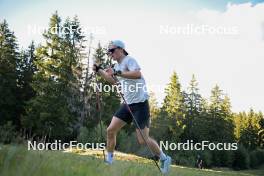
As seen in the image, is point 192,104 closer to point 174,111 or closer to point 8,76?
point 174,111

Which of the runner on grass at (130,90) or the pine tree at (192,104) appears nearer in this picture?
the runner on grass at (130,90)

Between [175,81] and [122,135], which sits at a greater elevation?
[175,81]

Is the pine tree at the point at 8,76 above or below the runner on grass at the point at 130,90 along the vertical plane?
above

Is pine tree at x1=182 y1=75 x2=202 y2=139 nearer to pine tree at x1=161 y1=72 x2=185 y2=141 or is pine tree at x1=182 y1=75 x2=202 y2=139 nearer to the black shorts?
pine tree at x1=161 y1=72 x2=185 y2=141

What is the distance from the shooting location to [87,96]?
49781 mm

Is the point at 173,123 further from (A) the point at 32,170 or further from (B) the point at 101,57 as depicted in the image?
(A) the point at 32,170

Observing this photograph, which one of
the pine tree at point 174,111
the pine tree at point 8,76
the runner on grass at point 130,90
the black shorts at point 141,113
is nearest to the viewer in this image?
the runner on grass at point 130,90

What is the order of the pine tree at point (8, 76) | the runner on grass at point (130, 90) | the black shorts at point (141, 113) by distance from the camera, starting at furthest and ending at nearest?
the pine tree at point (8, 76), the black shorts at point (141, 113), the runner on grass at point (130, 90)

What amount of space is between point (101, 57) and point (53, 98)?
10.2 meters

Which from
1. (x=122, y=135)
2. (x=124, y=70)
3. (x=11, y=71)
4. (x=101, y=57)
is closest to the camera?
(x=124, y=70)

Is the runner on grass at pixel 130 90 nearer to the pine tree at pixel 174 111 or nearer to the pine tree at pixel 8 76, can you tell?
the pine tree at pixel 8 76

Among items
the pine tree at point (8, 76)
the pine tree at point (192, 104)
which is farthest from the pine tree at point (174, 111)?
the pine tree at point (8, 76)

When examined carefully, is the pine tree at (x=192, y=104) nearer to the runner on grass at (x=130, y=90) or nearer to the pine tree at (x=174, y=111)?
the pine tree at (x=174, y=111)

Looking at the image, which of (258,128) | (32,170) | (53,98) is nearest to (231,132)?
(258,128)
